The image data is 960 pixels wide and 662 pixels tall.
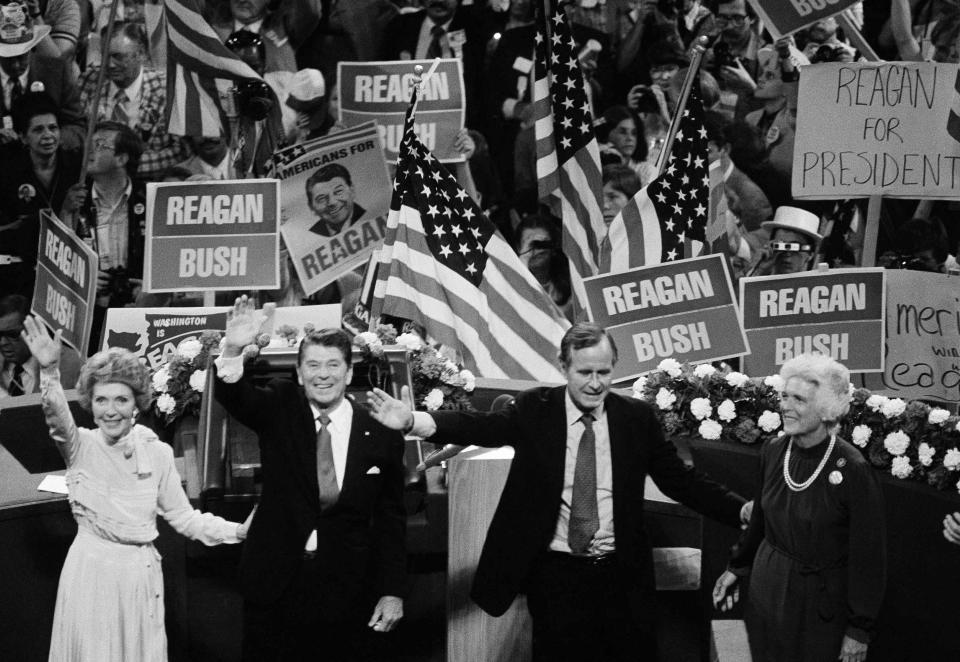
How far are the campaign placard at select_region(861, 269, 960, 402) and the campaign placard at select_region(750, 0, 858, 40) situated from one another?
1921 mm

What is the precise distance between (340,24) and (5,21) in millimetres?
2655

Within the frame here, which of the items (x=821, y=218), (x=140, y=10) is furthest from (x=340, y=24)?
(x=821, y=218)

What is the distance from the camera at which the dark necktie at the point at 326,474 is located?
5254 mm

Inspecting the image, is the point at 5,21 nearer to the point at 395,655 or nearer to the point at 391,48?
the point at 391,48

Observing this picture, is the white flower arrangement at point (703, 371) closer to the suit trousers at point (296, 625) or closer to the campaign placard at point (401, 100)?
the suit trousers at point (296, 625)

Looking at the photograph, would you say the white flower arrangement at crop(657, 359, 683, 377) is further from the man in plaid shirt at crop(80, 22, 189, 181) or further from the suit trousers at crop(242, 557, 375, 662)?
the man in plaid shirt at crop(80, 22, 189, 181)

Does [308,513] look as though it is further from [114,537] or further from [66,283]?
[66,283]

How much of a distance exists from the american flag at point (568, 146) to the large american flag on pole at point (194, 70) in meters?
2.04

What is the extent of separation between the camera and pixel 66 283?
9.36 metres

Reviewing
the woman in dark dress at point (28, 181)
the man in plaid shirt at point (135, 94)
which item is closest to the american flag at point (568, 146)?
the man in plaid shirt at point (135, 94)

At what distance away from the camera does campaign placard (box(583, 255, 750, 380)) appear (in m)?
8.61

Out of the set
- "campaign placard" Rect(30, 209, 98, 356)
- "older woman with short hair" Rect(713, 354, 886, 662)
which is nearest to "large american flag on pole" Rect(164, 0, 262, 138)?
"campaign placard" Rect(30, 209, 98, 356)

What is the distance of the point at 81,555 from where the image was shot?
17.4 ft

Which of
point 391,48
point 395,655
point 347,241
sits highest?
point 391,48
